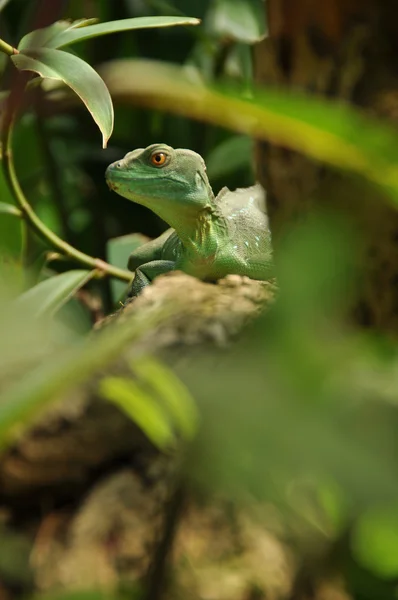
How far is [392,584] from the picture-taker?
0.65 m

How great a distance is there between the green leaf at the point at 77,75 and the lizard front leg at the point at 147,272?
0.71 m

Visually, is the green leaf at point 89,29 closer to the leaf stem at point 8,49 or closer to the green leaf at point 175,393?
the leaf stem at point 8,49

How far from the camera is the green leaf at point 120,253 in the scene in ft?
7.92

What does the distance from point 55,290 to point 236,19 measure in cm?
166

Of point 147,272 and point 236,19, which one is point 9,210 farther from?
point 236,19

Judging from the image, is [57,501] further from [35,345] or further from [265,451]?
[265,451]

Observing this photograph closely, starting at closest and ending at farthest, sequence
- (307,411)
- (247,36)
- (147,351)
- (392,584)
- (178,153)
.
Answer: (307,411), (392,584), (147,351), (178,153), (247,36)

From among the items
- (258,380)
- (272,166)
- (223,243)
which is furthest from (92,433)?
Result: (223,243)

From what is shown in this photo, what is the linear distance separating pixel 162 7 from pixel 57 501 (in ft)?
7.73

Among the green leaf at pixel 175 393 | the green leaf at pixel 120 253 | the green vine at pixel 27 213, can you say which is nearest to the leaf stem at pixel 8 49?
the green vine at pixel 27 213

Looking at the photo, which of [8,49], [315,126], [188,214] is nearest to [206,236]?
[188,214]

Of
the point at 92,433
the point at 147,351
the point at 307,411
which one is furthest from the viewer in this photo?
the point at 92,433

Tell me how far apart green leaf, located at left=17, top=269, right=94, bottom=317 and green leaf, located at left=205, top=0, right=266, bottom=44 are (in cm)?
137

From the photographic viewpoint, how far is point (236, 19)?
9.90 ft
